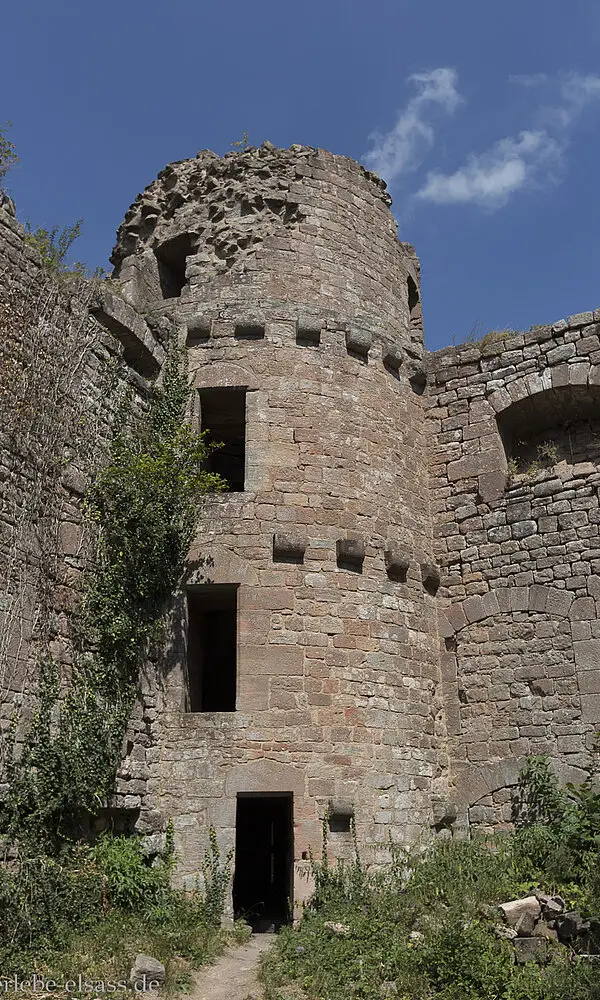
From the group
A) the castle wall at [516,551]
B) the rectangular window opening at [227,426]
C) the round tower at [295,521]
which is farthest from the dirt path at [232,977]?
the rectangular window opening at [227,426]

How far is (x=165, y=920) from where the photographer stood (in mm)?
7121

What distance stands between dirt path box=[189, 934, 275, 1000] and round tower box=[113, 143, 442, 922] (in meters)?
0.91

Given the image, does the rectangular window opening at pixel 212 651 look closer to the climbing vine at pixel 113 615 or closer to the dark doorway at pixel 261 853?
the climbing vine at pixel 113 615

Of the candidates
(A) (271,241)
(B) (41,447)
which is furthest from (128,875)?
(A) (271,241)

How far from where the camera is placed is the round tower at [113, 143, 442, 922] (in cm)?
826

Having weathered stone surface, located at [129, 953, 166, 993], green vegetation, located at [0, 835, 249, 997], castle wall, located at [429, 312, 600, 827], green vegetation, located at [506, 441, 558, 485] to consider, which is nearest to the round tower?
castle wall, located at [429, 312, 600, 827]

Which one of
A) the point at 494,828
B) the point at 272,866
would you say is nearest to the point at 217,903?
the point at 494,828

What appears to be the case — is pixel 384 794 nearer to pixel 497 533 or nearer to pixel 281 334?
pixel 497 533

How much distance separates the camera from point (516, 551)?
33.0ft

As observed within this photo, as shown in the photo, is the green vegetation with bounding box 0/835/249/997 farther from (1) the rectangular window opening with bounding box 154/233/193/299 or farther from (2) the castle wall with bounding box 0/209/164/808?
(1) the rectangular window opening with bounding box 154/233/193/299

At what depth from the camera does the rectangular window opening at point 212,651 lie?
975 cm

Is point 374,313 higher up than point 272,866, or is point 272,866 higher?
Result: point 374,313

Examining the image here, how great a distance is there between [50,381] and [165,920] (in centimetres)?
466

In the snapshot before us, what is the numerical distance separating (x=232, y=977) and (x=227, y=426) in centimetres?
624
